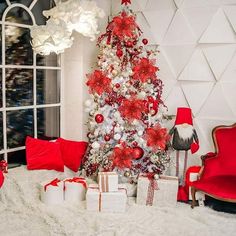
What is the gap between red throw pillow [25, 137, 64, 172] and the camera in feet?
12.3

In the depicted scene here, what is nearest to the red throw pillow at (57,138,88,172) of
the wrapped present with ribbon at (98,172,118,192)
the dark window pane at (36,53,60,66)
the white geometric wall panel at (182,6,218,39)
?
the wrapped present with ribbon at (98,172,118,192)

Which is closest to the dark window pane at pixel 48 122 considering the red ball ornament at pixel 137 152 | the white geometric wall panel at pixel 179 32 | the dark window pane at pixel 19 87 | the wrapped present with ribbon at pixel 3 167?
the dark window pane at pixel 19 87

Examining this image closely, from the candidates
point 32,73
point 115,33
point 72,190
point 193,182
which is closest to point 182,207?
point 193,182

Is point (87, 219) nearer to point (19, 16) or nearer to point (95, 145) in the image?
point (95, 145)

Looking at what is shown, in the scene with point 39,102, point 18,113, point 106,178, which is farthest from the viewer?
point 39,102

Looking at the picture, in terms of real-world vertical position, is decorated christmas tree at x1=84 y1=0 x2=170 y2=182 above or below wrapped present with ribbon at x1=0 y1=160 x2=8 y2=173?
above

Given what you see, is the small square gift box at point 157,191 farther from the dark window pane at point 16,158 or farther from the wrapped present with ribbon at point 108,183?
the dark window pane at point 16,158

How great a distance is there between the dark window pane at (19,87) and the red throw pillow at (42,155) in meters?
0.45

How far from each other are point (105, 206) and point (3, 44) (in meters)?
2.00

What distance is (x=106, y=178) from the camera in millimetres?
3338

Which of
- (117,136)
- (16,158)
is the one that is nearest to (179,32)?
(117,136)

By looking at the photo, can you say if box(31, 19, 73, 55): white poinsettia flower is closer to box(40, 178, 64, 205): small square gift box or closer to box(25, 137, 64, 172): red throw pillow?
box(25, 137, 64, 172): red throw pillow

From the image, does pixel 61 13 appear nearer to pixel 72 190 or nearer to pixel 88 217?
pixel 72 190

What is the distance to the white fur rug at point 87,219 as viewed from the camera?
2.90m
